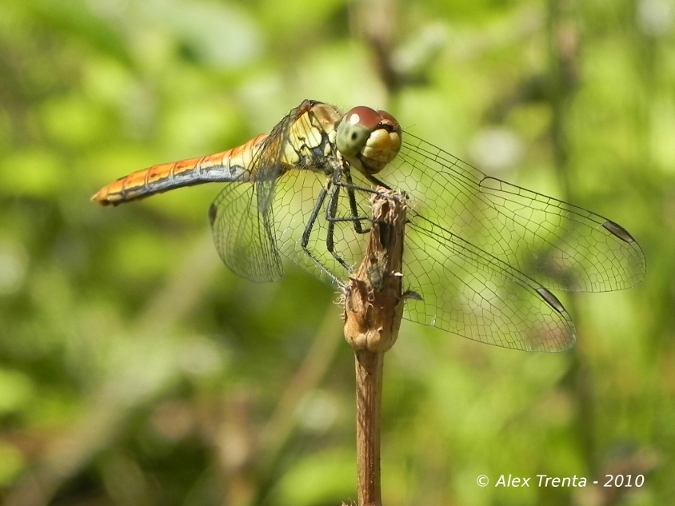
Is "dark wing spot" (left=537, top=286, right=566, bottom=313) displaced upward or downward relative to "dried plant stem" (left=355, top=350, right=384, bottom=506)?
upward

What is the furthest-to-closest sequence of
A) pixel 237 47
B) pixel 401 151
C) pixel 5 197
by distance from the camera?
pixel 5 197
pixel 237 47
pixel 401 151

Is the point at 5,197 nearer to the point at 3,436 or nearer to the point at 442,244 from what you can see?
the point at 3,436

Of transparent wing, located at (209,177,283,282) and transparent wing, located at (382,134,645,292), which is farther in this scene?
transparent wing, located at (209,177,283,282)

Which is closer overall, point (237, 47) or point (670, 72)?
point (237, 47)

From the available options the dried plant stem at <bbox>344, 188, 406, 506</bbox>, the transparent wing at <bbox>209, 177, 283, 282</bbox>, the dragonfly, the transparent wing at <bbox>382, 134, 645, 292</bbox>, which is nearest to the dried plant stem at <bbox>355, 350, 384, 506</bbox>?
the dried plant stem at <bbox>344, 188, 406, 506</bbox>

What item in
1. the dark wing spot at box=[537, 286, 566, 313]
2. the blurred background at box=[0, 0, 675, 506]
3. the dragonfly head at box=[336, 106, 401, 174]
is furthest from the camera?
the blurred background at box=[0, 0, 675, 506]

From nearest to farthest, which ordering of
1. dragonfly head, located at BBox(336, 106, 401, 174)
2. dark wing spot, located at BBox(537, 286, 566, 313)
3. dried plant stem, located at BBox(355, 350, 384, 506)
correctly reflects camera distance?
dried plant stem, located at BBox(355, 350, 384, 506), dark wing spot, located at BBox(537, 286, 566, 313), dragonfly head, located at BBox(336, 106, 401, 174)

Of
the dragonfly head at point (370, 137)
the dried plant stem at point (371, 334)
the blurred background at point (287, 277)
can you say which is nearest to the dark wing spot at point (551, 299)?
the blurred background at point (287, 277)

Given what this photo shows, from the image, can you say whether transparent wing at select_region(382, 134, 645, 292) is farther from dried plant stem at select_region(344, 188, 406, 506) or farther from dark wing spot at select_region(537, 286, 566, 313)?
dried plant stem at select_region(344, 188, 406, 506)

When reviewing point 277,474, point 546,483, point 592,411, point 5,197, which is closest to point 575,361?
point 592,411
